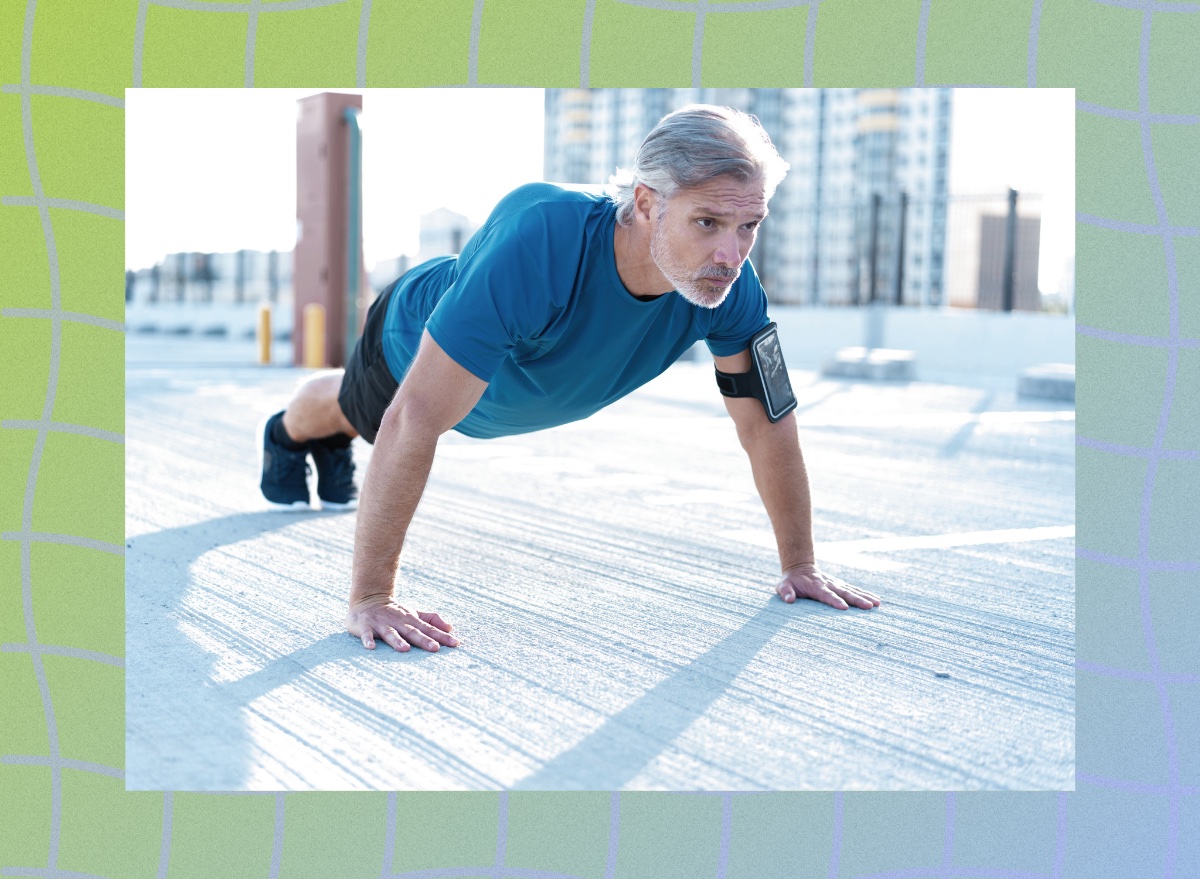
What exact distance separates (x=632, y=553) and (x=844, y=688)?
1.25 m

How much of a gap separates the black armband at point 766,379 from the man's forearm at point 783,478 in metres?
0.05

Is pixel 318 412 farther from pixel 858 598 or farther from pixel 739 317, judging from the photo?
pixel 858 598

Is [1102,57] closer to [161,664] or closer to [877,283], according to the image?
[161,664]

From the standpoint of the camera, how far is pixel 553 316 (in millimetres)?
2438

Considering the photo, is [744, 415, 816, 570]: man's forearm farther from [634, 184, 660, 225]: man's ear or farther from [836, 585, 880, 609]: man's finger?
[634, 184, 660, 225]: man's ear

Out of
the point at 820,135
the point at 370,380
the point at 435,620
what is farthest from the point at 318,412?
the point at 820,135

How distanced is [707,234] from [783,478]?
763 mm

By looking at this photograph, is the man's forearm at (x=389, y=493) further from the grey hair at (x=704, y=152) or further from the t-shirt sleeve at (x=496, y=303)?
the grey hair at (x=704, y=152)

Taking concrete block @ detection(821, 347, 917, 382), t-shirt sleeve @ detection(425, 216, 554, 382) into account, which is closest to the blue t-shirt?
t-shirt sleeve @ detection(425, 216, 554, 382)

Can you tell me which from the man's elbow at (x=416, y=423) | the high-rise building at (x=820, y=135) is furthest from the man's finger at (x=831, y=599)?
the high-rise building at (x=820, y=135)

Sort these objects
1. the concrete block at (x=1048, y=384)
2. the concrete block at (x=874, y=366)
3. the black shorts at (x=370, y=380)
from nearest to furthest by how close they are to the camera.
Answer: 1. the black shorts at (x=370, y=380)
2. the concrete block at (x=1048, y=384)
3. the concrete block at (x=874, y=366)

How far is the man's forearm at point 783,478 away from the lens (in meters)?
2.75

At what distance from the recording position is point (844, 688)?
218 centimetres

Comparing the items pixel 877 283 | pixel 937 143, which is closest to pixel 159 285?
pixel 877 283
